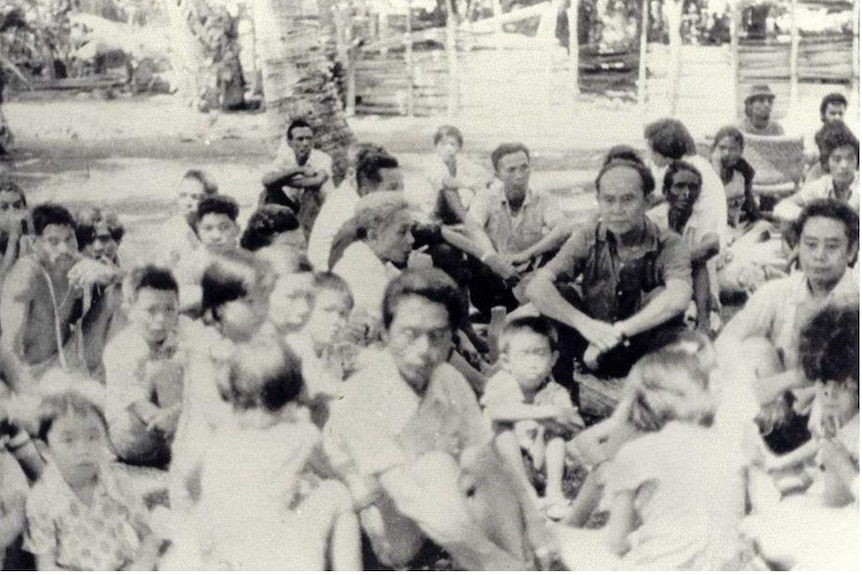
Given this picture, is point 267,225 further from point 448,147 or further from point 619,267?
point 619,267

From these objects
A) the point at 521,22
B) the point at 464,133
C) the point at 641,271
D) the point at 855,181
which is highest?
the point at 521,22

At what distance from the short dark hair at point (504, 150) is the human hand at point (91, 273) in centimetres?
108

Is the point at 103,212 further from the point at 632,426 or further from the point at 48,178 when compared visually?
the point at 632,426

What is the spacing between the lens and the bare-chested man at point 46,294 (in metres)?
2.97

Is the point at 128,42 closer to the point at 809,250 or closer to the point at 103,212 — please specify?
the point at 103,212

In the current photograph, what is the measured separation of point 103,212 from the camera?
2.96 meters

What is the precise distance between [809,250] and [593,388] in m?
0.70

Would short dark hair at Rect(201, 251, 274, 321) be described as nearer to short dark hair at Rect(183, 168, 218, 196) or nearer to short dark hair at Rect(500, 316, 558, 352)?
short dark hair at Rect(183, 168, 218, 196)

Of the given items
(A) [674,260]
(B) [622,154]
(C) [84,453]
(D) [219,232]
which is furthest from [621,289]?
(C) [84,453]

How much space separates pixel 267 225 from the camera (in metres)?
2.89

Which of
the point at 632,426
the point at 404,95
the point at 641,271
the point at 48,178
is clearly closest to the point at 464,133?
the point at 404,95

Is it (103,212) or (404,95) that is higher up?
(404,95)

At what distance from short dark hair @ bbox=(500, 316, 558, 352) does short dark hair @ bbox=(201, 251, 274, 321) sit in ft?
2.17

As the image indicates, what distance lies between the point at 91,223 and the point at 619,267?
1.45 meters
